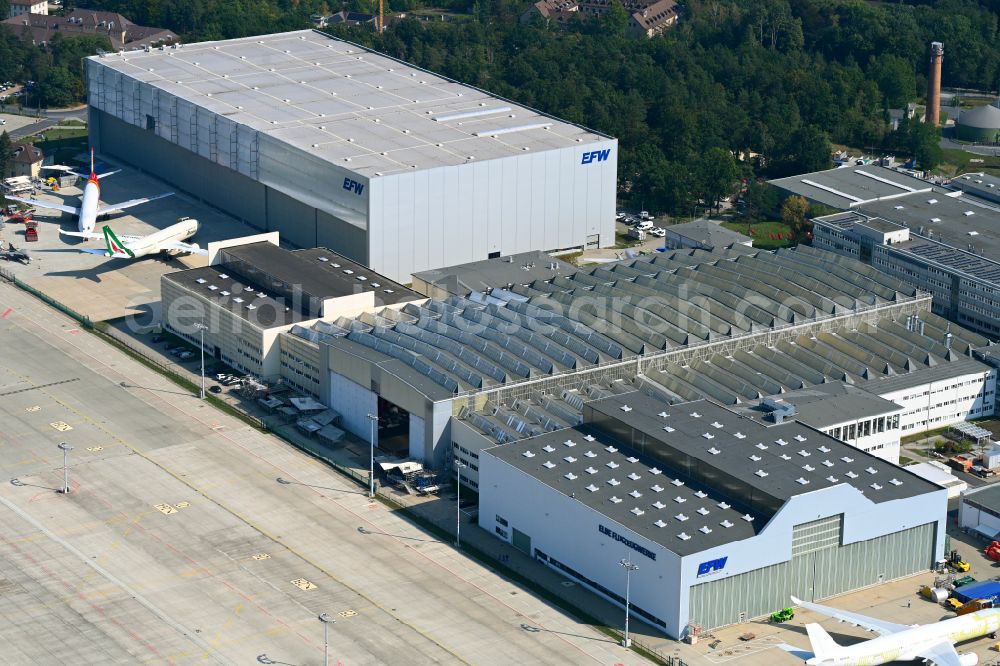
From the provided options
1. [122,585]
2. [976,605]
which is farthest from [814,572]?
[122,585]

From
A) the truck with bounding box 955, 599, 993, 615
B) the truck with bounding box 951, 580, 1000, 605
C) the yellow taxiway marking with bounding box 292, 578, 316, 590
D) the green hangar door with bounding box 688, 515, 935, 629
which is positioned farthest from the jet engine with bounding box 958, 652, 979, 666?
the yellow taxiway marking with bounding box 292, 578, 316, 590

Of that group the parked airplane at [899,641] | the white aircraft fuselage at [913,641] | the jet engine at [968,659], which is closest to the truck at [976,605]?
the parked airplane at [899,641]

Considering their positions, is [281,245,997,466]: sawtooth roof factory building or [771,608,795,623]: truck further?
[281,245,997,466]: sawtooth roof factory building

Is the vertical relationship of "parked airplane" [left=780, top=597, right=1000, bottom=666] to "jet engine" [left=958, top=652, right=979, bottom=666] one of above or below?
Answer: above

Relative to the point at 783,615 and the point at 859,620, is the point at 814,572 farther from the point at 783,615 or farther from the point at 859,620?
the point at 859,620

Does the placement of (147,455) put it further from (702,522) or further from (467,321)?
(702,522)

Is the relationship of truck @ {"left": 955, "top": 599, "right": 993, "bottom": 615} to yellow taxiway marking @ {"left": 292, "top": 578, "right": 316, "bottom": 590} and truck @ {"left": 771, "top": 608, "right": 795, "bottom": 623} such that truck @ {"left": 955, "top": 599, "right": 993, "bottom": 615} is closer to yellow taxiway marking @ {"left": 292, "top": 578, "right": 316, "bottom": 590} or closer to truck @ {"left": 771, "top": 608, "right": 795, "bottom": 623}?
truck @ {"left": 771, "top": 608, "right": 795, "bottom": 623}

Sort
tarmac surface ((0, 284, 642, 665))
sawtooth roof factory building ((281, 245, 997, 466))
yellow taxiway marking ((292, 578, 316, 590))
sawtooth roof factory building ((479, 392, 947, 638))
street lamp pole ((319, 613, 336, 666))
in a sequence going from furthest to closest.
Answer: sawtooth roof factory building ((281, 245, 997, 466)) < yellow taxiway marking ((292, 578, 316, 590)) < sawtooth roof factory building ((479, 392, 947, 638)) < tarmac surface ((0, 284, 642, 665)) < street lamp pole ((319, 613, 336, 666))

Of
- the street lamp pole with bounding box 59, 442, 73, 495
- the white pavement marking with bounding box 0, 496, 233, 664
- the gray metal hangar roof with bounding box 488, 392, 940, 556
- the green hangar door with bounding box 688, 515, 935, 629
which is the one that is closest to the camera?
the white pavement marking with bounding box 0, 496, 233, 664
